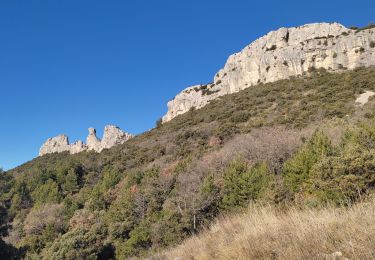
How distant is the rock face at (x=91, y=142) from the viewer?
69.4 metres

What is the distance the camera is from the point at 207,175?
28.2m

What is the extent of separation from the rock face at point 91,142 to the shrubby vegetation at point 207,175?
568 inches

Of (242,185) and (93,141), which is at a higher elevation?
(93,141)

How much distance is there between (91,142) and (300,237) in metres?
76.8

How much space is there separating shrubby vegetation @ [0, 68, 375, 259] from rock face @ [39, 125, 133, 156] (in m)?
14.4

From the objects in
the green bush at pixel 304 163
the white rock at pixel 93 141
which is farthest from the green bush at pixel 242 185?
the white rock at pixel 93 141

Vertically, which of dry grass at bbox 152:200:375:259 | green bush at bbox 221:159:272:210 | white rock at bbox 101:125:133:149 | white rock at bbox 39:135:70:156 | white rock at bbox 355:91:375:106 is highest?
white rock at bbox 39:135:70:156

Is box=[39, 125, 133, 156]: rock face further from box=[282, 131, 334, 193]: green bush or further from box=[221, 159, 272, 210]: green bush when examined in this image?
box=[282, 131, 334, 193]: green bush

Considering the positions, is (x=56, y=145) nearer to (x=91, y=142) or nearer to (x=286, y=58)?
(x=91, y=142)

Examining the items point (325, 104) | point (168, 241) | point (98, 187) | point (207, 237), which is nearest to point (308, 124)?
point (325, 104)

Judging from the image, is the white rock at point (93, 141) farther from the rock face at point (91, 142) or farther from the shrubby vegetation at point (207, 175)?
the shrubby vegetation at point (207, 175)

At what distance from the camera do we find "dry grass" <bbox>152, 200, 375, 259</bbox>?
9.24ft

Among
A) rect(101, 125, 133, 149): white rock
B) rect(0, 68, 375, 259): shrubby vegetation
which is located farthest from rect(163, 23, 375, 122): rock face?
rect(101, 125, 133, 149): white rock

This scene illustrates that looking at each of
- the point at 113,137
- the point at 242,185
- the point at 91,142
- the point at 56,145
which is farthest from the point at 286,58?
the point at 56,145
